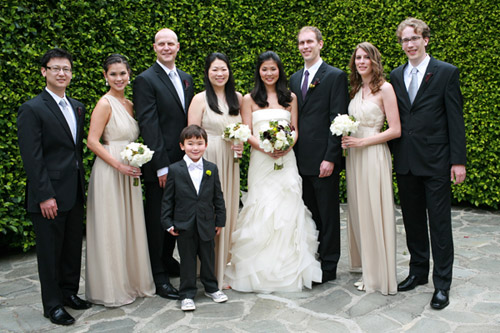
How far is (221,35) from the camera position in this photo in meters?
7.65

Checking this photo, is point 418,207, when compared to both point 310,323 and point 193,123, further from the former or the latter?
point 193,123

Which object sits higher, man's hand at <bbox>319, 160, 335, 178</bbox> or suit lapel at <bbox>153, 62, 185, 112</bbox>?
suit lapel at <bbox>153, 62, 185, 112</bbox>

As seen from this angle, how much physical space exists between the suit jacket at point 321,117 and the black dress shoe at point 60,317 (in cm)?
267

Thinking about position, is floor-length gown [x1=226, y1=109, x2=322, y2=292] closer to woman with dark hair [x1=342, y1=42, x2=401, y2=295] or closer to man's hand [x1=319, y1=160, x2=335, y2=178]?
man's hand [x1=319, y1=160, x2=335, y2=178]

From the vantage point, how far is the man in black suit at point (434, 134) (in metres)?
4.28

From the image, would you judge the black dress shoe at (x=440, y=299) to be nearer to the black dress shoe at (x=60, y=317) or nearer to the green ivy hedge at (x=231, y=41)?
the black dress shoe at (x=60, y=317)

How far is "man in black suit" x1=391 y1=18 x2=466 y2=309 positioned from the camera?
14.0ft

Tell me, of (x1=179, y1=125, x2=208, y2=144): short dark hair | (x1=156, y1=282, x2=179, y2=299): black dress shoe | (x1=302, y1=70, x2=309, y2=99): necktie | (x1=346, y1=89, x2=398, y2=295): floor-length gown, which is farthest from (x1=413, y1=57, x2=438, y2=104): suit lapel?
(x1=156, y1=282, x2=179, y2=299): black dress shoe

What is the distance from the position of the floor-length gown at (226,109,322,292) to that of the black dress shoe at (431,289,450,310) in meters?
1.12

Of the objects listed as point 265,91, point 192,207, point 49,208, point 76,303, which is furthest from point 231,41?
point 76,303

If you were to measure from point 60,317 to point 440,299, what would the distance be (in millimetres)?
3417

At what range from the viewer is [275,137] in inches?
181

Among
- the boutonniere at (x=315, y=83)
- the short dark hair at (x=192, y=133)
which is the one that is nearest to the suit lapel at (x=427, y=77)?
the boutonniere at (x=315, y=83)

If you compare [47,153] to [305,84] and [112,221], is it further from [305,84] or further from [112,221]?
[305,84]
